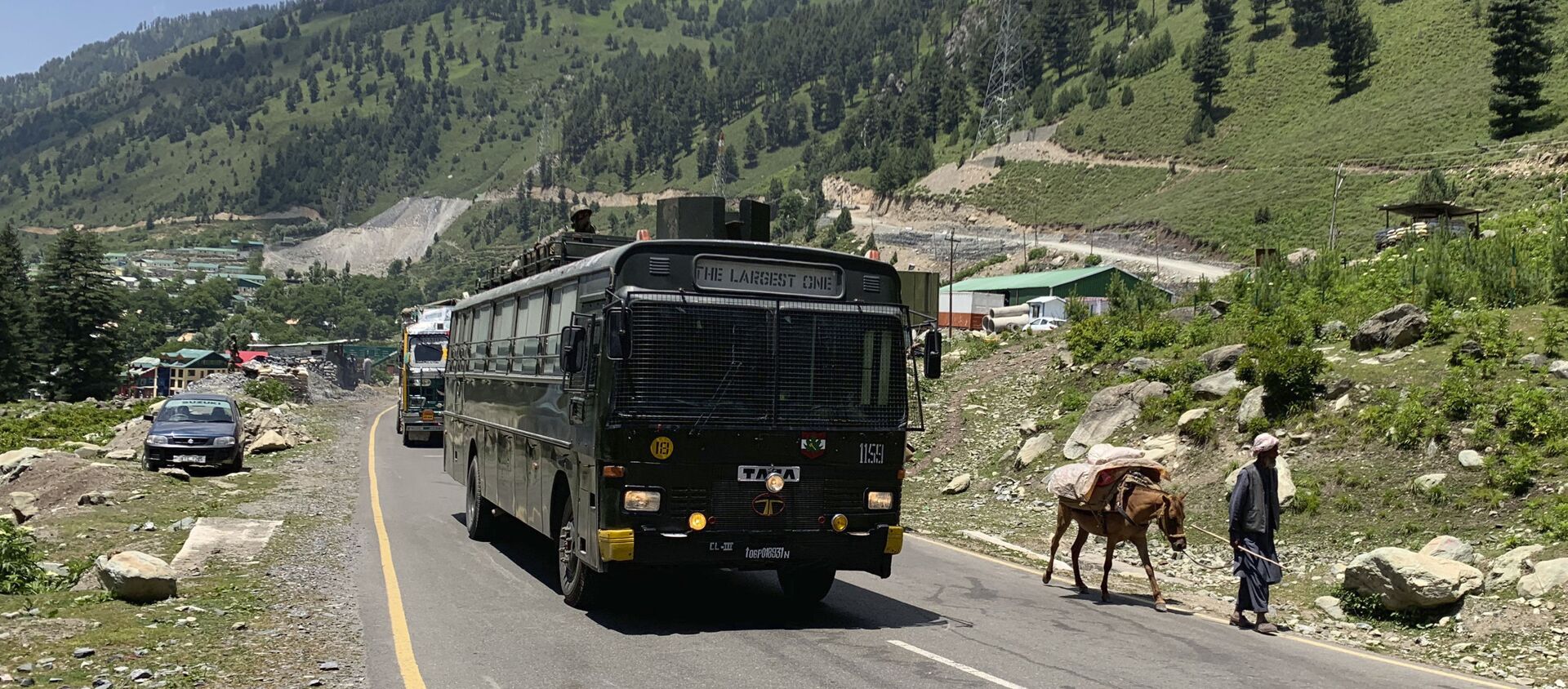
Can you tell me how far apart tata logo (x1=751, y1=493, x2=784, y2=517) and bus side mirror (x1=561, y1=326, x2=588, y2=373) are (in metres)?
1.93

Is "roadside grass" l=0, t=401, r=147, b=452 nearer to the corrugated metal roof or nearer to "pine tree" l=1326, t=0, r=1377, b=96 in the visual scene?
the corrugated metal roof

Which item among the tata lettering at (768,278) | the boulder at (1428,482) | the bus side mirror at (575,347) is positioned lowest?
the boulder at (1428,482)

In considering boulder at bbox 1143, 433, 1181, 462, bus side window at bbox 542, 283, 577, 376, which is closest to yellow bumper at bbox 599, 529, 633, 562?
bus side window at bbox 542, 283, 577, 376

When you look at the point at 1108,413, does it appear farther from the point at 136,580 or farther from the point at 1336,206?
the point at 1336,206

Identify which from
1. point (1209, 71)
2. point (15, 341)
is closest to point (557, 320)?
point (15, 341)

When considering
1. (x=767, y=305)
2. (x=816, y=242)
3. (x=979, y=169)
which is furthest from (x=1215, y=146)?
(x=767, y=305)

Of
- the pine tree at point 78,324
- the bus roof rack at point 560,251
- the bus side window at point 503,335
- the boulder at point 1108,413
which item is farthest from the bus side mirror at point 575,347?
the pine tree at point 78,324

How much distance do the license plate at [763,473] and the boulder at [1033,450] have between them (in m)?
14.3

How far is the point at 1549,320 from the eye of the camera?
1867cm

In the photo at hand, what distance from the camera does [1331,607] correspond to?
42.9 feet

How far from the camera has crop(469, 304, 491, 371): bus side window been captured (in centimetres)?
1614

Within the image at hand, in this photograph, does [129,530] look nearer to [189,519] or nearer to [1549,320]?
[189,519]

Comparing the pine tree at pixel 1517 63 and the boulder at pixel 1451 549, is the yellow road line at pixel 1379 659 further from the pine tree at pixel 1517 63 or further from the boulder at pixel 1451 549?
the pine tree at pixel 1517 63

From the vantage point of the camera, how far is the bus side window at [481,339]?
635 inches
